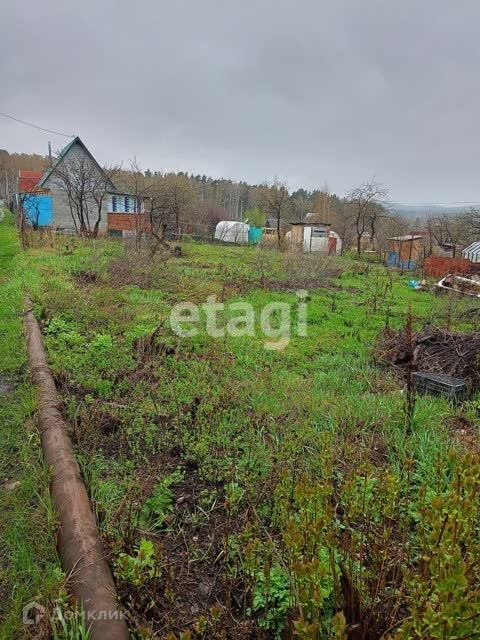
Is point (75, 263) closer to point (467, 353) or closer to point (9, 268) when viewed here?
point (9, 268)

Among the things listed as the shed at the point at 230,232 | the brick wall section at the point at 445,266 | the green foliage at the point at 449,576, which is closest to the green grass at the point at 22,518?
the green foliage at the point at 449,576

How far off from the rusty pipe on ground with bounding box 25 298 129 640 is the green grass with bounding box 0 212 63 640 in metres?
0.07

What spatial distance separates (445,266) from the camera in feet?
50.2

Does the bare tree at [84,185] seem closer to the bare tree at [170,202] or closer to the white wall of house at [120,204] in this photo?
the white wall of house at [120,204]

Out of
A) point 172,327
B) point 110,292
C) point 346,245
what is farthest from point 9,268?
point 346,245

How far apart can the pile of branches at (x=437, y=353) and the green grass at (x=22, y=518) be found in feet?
11.7

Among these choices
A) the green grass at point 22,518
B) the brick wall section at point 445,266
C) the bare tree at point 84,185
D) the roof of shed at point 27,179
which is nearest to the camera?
the green grass at point 22,518

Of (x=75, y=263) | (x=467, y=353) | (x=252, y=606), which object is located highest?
(x=75, y=263)

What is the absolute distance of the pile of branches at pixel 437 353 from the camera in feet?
15.0

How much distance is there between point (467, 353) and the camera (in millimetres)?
4734

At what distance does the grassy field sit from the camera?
139 cm

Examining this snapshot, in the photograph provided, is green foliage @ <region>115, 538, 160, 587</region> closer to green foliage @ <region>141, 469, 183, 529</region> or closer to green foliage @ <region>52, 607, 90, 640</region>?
green foliage @ <region>52, 607, 90, 640</region>

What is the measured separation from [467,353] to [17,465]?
4659 mm

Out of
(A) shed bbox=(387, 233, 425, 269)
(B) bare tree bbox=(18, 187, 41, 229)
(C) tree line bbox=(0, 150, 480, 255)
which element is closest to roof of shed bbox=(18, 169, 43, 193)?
(C) tree line bbox=(0, 150, 480, 255)
